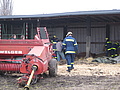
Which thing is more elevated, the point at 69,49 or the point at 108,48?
the point at 69,49

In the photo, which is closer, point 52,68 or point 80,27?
point 52,68

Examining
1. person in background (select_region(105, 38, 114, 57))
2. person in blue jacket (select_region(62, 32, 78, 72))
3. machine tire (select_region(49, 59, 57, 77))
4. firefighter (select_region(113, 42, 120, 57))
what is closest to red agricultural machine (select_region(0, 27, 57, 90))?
machine tire (select_region(49, 59, 57, 77))

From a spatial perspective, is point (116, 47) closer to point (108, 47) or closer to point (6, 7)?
point (108, 47)

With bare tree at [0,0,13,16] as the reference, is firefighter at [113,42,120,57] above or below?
below

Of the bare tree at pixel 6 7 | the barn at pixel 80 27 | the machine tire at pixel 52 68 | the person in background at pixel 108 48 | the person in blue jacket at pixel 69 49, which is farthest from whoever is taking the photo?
the bare tree at pixel 6 7

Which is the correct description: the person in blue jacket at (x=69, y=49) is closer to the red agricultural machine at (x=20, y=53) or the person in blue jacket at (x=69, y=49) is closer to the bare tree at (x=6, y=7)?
the red agricultural machine at (x=20, y=53)

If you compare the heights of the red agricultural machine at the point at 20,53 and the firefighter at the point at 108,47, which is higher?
the red agricultural machine at the point at 20,53

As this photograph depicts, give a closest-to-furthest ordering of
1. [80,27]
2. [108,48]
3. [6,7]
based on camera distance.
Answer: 1. [108,48]
2. [80,27]
3. [6,7]

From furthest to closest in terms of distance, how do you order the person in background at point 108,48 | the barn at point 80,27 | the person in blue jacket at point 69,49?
the barn at point 80,27
the person in background at point 108,48
the person in blue jacket at point 69,49

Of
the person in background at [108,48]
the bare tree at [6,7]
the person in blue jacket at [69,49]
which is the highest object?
the bare tree at [6,7]

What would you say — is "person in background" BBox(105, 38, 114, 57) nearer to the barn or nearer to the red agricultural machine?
the barn

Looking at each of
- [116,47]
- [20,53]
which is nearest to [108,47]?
[116,47]

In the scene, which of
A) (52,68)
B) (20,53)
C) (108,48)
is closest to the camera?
(20,53)

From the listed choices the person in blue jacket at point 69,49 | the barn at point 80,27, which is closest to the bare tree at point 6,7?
the barn at point 80,27
